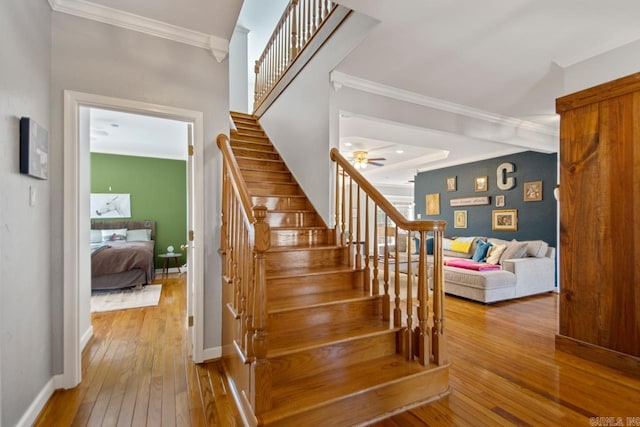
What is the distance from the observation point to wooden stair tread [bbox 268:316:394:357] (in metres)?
1.88

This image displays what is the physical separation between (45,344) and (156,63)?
219cm

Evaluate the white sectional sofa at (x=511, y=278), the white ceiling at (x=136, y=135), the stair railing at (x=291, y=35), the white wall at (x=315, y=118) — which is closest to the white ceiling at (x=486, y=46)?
the white wall at (x=315, y=118)

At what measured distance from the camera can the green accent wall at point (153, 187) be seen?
6.49 metres

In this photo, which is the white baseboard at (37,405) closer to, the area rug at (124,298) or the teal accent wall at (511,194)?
the area rug at (124,298)

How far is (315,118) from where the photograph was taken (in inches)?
125

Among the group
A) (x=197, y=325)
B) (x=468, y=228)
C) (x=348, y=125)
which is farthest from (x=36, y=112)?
(x=468, y=228)

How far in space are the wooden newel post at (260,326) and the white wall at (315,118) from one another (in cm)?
151

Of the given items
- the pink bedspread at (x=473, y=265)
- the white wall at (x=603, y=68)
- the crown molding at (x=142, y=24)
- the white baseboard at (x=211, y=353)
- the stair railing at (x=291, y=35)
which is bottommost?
the white baseboard at (x=211, y=353)

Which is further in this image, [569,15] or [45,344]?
[569,15]

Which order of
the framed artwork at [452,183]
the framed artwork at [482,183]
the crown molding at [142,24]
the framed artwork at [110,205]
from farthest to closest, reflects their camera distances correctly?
1. the framed artwork at [452,183]
2. the framed artwork at [110,205]
3. the framed artwork at [482,183]
4. the crown molding at [142,24]

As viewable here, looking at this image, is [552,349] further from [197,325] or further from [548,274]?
[197,325]

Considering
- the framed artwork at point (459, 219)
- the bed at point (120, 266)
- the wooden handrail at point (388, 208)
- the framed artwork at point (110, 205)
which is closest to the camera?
the wooden handrail at point (388, 208)

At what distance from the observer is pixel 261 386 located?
5.15 feet

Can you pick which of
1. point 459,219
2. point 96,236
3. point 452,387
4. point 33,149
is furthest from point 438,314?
point 96,236
